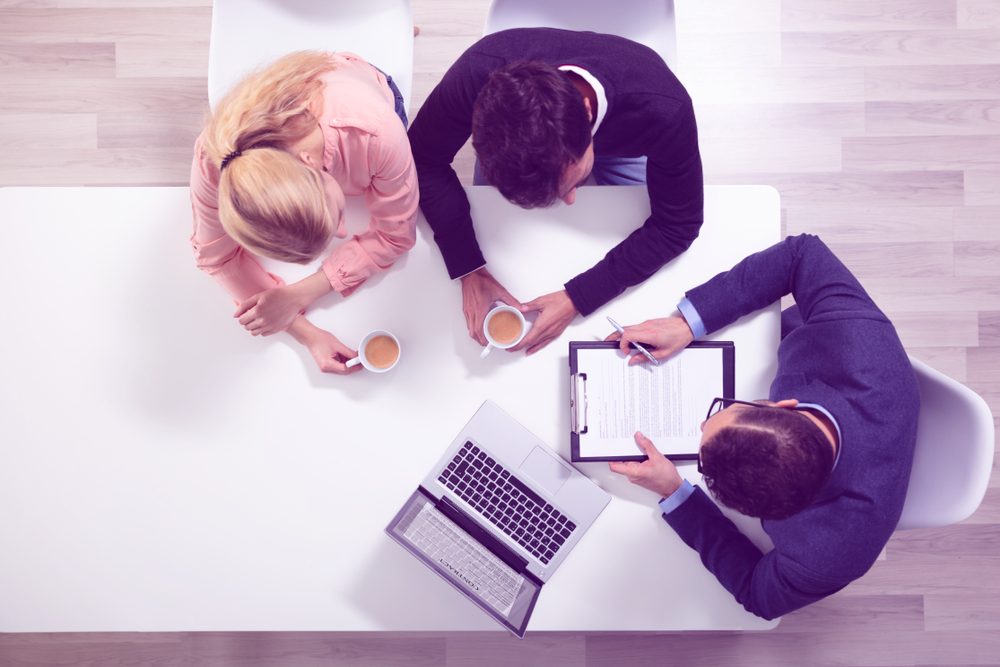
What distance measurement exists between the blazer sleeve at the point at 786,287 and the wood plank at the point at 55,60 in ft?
6.24

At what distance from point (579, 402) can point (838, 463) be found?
463 millimetres

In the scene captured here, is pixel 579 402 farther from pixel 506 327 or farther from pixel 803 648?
pixel 803 648

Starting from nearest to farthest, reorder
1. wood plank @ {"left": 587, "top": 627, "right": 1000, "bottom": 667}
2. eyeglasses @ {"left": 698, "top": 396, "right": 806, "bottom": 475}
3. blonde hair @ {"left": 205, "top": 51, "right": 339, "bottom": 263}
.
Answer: blonde hair @ {"left": 205, "top": 51, "right": 339, "bottom": 263} → eyeglasses @ {"left": 698, "top": 396, "right": 806, "bottom": 475} → wood plank @ {"left": 587, "top": 627, "right": 1000, "bottom": 667}

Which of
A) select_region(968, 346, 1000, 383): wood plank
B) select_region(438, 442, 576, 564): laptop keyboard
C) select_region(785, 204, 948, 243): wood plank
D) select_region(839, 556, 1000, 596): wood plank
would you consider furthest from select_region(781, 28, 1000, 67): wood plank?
select_region(438, 442, 576, 564): laptop keyboard

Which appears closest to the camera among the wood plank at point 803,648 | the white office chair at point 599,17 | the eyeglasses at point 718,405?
the eyeglasses at point 718,405

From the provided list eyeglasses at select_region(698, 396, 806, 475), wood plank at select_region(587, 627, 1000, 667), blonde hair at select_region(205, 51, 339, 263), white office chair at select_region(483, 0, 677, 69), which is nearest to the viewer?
blonde hair at select_region(205, 51, 339, 263)

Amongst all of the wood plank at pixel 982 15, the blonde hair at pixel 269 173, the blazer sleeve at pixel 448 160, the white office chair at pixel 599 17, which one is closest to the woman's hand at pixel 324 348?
the blonde hair at pixel 269 173

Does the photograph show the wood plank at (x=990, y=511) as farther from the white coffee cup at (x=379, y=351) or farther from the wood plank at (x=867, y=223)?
the white coffee cup at (x=379, y=351)

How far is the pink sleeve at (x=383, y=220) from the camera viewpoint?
1.21m

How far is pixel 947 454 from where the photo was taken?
3.94ft

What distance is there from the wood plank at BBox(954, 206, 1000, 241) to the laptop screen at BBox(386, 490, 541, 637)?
173 cm

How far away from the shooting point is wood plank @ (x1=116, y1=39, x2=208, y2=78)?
1994 millimetres

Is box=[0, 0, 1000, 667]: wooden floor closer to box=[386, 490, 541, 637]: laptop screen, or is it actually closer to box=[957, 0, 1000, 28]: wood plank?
box=[957, 0, 1000, 28]: wood plank

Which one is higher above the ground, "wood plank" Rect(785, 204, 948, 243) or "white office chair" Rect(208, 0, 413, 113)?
"white office chair" Rect(208, 0, 413, 113)
